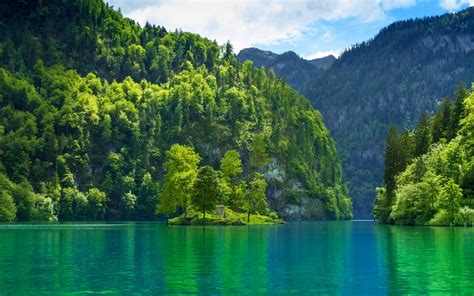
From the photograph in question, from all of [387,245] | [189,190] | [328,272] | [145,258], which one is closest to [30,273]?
[145,258]

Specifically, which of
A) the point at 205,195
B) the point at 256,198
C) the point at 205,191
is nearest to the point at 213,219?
the point at 205,195

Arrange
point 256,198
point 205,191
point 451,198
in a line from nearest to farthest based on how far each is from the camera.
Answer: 1. point 451,198
2. point 205,191
3. point 256,198

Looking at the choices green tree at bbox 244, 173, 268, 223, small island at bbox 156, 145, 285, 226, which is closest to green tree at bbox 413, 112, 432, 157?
green tree at bbox 244, 173, 268, 223

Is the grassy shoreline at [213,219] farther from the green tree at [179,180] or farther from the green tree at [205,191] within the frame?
the green tree at [179,180]

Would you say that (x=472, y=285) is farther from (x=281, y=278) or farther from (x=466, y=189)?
(x=466, y=189)

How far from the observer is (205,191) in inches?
6196

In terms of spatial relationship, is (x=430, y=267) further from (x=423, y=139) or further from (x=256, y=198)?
(x=256, y=198)

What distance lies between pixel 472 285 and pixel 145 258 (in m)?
29.7

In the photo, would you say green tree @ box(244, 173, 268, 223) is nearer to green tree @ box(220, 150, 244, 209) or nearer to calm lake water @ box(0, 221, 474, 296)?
green tree @ box(220, 150, 244, 209)

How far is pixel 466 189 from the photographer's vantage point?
136000 millimetres

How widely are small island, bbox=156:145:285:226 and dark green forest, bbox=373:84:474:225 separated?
36.8 m

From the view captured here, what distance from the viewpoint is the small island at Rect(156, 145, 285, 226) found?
158375 millimetres

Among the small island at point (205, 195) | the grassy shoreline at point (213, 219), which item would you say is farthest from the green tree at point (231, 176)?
the grassy shoreline at point (213, 219)

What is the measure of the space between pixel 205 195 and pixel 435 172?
5240 centimetres
